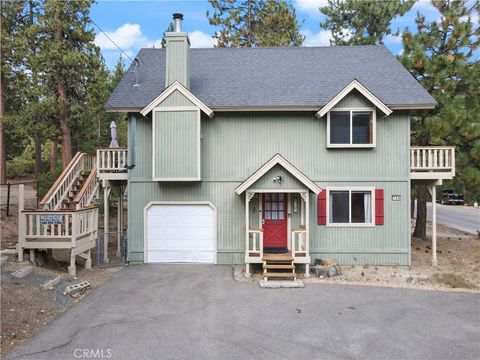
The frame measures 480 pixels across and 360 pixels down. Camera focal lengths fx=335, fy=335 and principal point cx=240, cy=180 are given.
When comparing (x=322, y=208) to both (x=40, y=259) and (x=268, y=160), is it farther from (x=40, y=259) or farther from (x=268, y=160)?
(x=40, y=259)

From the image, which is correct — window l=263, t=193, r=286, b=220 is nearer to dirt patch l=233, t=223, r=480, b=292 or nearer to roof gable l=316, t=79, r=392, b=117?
dirt patch l=233, t=223, r=480, b=292

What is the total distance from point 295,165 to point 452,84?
25.5 ft

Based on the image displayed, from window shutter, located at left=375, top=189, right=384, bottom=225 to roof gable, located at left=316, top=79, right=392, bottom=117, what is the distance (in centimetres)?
268

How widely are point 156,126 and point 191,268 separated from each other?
16.0ft

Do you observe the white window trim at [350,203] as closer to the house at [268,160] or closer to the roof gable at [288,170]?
the house at [268,160]

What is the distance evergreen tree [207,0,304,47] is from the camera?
25.8 metres

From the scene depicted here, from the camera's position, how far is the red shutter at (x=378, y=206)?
11.4 m

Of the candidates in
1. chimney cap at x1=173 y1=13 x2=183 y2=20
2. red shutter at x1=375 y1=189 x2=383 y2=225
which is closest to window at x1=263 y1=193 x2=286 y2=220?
red shutter at x1=375 y1=189 x2=383 y2=225

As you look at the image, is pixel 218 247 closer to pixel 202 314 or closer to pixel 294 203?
pixel 294 203

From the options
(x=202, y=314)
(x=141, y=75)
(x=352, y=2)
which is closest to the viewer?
(x=202, y=314)

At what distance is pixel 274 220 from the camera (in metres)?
11.6

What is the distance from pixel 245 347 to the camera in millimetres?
5906

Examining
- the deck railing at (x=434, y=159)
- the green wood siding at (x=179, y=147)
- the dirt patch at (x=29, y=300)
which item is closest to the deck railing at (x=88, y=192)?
the dirt patch at (x=29, y=300)

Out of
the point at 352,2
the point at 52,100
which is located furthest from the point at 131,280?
the point at 352,2
